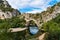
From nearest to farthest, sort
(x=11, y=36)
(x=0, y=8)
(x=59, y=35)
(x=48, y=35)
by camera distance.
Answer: (x=11, y=36) → (x=48, y=35) → (x=59, y=35) → (x=0, y=8)

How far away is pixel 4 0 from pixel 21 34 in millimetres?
78833

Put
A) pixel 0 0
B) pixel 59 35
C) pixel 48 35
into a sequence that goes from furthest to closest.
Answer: pixel 0 0
pixel 59 35
pixel 48 35

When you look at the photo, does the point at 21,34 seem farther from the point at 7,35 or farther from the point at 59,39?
the point at 59,39

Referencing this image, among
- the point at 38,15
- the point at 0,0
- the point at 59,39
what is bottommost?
the point at 38,15

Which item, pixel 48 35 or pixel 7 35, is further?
pixel 48 35

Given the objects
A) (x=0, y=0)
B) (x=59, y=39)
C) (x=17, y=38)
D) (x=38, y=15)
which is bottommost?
(x=38, y=15)

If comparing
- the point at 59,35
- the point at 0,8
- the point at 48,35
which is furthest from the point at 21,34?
the point at 0,8

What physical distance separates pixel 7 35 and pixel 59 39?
357 inches

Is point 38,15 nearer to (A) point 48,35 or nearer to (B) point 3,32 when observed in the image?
(A) point 48,35

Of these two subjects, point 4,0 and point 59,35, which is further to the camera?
point 4,0

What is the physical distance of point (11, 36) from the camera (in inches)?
609

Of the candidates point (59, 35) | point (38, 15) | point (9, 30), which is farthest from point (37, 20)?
point (9, 30)

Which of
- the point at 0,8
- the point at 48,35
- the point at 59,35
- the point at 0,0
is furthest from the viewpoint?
the point at 0,0

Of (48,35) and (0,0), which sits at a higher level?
(48,35)
